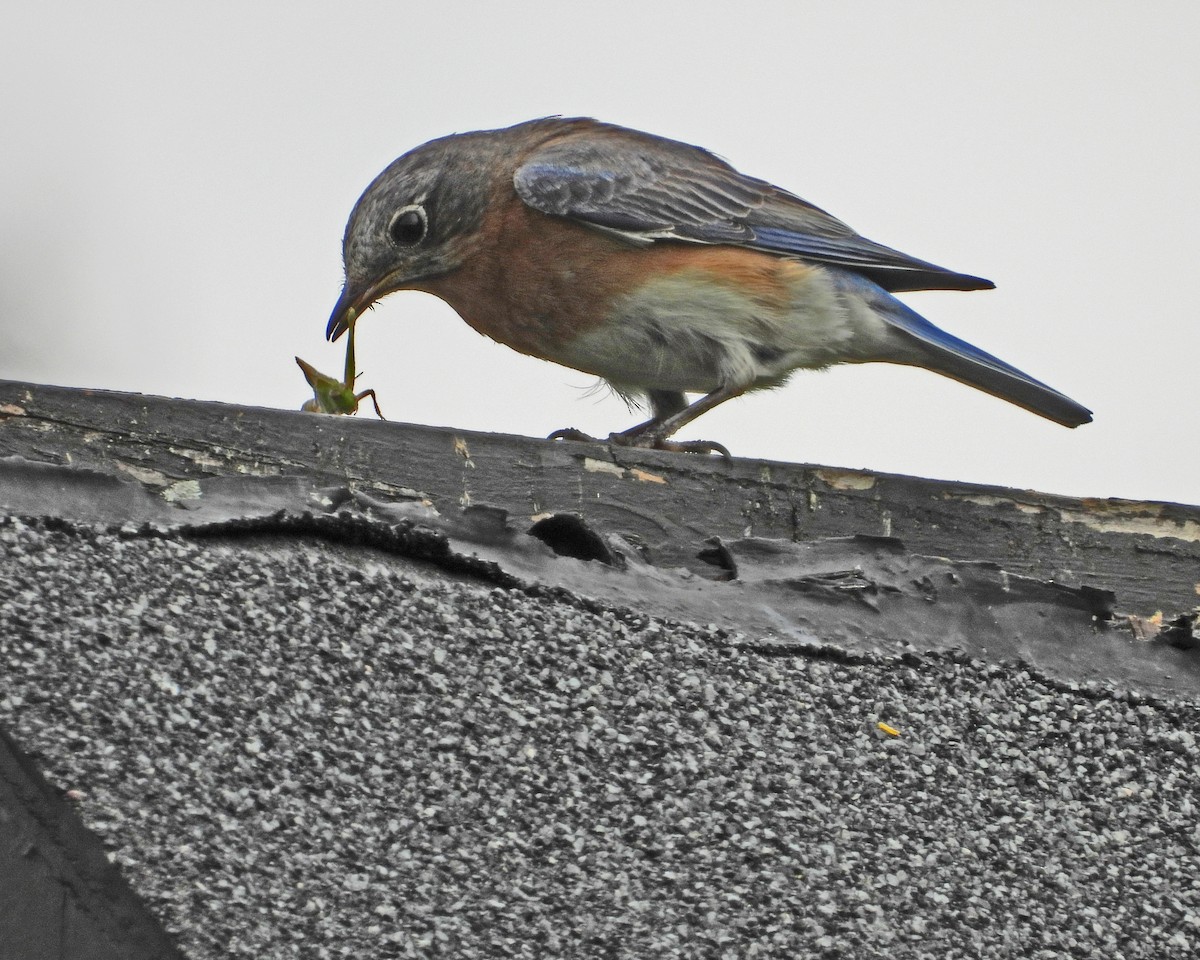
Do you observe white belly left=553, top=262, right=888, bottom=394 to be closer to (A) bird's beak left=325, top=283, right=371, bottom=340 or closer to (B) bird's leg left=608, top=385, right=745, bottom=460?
(B) bird's leg left=608, top=385, right=745, bottom=460

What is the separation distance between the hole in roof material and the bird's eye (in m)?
2.51

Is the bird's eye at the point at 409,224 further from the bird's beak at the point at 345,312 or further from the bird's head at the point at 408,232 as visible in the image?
the bird's beak at the point at 345,312

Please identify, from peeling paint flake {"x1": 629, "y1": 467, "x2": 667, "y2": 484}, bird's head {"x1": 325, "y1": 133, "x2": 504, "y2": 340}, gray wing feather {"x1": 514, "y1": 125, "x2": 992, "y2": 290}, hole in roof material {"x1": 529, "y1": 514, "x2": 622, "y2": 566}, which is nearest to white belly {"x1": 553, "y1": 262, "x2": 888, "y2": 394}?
gray wing feather {"x1": 514, "y1": 125, "x2": 992, "y2": 290}

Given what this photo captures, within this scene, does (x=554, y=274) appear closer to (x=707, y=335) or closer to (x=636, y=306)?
(x=636, y=306)

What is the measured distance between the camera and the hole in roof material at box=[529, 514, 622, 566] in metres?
2.44

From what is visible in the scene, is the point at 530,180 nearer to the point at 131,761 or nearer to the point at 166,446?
the point at 166,446

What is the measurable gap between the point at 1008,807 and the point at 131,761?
1290mm

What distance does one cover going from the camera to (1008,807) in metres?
2.21

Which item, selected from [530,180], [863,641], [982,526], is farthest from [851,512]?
[530,180]

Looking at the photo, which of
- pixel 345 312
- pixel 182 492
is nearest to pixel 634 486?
pixel 182 492

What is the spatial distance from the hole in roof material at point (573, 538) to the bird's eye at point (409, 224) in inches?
99.0

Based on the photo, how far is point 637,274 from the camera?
4648 mm

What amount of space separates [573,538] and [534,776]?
580mm

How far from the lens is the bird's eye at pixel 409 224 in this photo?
15.7 feet
